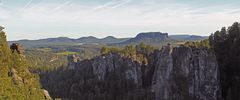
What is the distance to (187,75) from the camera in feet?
367

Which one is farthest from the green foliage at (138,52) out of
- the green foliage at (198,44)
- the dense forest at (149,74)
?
the green foliage at (198,44)

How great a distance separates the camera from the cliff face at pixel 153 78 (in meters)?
108

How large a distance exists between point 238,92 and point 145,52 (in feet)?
183

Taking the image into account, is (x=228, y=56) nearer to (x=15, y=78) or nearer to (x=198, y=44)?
(x=198, y=44)

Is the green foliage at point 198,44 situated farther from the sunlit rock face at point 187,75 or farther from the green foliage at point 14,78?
the green foliage at point 14,78

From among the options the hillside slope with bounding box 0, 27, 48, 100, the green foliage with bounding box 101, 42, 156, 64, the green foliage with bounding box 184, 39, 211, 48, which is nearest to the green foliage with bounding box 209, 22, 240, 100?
the green foliage with bounding box 184, 39, 211, 48

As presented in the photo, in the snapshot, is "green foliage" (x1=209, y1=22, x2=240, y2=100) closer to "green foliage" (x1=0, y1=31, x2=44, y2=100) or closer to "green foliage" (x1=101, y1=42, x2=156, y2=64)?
"green foliage" (x1=101, y1=42, x2=156, y2=64)

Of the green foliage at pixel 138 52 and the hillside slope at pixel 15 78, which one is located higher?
the hillside slope at pixel 15 78

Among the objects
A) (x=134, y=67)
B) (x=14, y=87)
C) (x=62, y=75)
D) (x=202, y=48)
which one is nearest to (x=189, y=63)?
(x=202, y=48)

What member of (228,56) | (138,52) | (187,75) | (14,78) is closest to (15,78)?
(14,78)

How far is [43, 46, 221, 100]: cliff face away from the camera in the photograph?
4245 inches

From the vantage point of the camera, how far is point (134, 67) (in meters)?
138

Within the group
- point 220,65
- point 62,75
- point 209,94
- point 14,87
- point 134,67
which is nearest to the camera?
point 14,87

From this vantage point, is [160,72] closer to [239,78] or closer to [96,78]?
[239,78]
